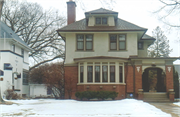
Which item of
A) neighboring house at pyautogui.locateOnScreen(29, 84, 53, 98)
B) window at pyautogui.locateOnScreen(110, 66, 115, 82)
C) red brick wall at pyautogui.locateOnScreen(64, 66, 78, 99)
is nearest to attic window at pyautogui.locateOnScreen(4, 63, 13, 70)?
red brick wall at pyautogui.locateOnScreen(64, 66, 78, 99)

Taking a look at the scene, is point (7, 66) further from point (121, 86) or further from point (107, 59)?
point (121, 86)

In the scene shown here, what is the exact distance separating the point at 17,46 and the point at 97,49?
33.9ft

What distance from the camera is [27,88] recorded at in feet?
111

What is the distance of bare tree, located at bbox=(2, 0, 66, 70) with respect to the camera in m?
40.8

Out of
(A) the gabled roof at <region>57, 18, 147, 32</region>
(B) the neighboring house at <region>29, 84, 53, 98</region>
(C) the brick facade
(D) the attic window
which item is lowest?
(B) the neighboring house at <region>29, 84, 53, 98</region>

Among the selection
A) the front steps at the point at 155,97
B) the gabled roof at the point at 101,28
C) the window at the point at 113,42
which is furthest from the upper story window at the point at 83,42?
the front steps at the point at 155,97

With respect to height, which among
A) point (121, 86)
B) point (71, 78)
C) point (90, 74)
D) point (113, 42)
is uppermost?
point (113, 42)

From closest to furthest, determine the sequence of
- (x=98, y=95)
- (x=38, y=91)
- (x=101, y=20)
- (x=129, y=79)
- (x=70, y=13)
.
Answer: (x=98, y=95), (x=129, y=79), (x=101, y=20), (x=70, y=13), (x=38, y=91)

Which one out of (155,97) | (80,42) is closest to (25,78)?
(80,42)

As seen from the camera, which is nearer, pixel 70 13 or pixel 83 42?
pixel 83 42

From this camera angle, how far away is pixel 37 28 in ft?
142

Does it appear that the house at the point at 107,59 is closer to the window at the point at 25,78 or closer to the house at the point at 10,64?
the house at the point at 10,64

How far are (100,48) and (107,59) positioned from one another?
2.02 metres

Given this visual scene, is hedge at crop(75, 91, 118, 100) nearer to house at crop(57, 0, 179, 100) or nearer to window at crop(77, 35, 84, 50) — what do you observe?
house at crop(57, 0, 179, 100)
